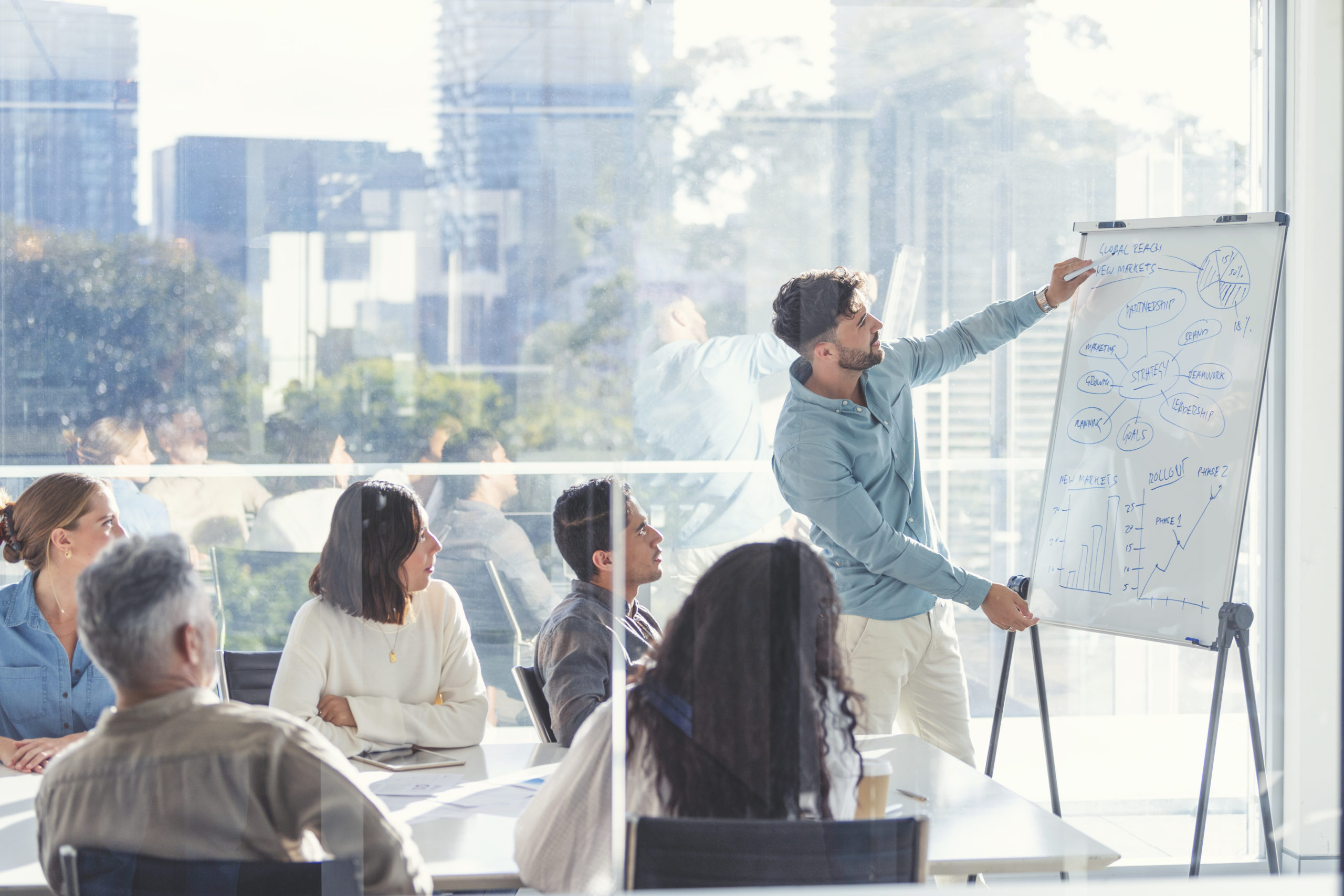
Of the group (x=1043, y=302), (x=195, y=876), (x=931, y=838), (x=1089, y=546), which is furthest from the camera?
(x=1043, y=302)

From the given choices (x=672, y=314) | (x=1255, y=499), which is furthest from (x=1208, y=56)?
(x=672, y=314)

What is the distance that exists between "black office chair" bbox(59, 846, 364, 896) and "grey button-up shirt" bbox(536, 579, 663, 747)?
0.86 metres

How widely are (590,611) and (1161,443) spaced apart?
4.68 ft

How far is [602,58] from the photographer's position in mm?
2951

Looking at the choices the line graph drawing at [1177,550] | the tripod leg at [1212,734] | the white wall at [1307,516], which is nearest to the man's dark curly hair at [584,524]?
the line graph drawing at [1177,550]

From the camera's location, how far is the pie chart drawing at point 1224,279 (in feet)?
8.14

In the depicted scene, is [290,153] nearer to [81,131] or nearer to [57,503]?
[81,131]

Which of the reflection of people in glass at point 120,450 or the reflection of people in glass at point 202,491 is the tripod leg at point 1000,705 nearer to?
the reflection of people in glass at point 202,491

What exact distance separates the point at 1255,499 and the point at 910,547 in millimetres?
1379

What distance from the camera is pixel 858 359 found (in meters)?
2.68

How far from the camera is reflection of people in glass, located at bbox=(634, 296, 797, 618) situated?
251cm

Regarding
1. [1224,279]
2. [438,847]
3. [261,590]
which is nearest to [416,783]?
[438,847]

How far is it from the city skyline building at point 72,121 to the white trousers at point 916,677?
226 centimetres

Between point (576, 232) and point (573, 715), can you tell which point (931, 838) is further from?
point (576, 232)
